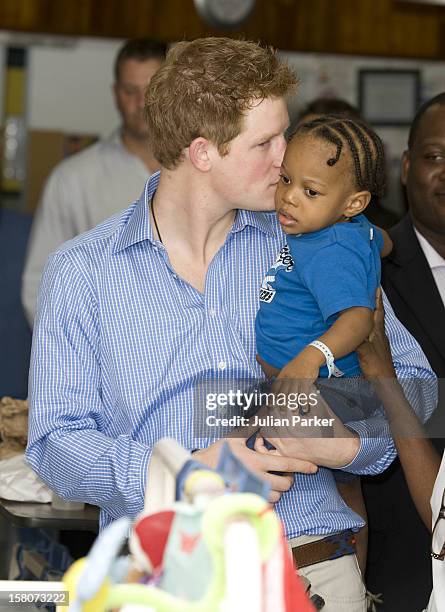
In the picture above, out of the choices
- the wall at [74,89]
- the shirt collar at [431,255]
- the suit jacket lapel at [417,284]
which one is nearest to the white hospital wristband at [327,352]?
the suit jacket lapel at [417,284]

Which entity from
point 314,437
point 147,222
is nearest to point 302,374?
point 314,437

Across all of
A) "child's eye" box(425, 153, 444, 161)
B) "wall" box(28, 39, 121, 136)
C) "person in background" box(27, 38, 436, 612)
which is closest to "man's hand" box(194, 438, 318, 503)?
"person in background" box(27, 38, 436, 612)

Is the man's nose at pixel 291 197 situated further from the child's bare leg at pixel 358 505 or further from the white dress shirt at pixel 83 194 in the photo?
the white dress shirt at pixel 83 194

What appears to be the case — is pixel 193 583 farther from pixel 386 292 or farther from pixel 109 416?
pixel 386 292

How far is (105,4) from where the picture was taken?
5465 mm

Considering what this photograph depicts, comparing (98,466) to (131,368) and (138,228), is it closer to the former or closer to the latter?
(131,368)

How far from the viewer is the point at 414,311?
2.42 metres

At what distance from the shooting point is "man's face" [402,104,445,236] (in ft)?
8.26

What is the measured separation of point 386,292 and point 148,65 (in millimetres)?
1901

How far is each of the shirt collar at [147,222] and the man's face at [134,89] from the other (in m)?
1.93

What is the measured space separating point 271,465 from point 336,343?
0.75 feet

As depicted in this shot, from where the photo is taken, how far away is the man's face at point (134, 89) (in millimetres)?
4027

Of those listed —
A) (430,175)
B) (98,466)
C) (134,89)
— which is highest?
(134,89)

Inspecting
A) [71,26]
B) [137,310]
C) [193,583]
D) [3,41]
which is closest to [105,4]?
[71,26]
